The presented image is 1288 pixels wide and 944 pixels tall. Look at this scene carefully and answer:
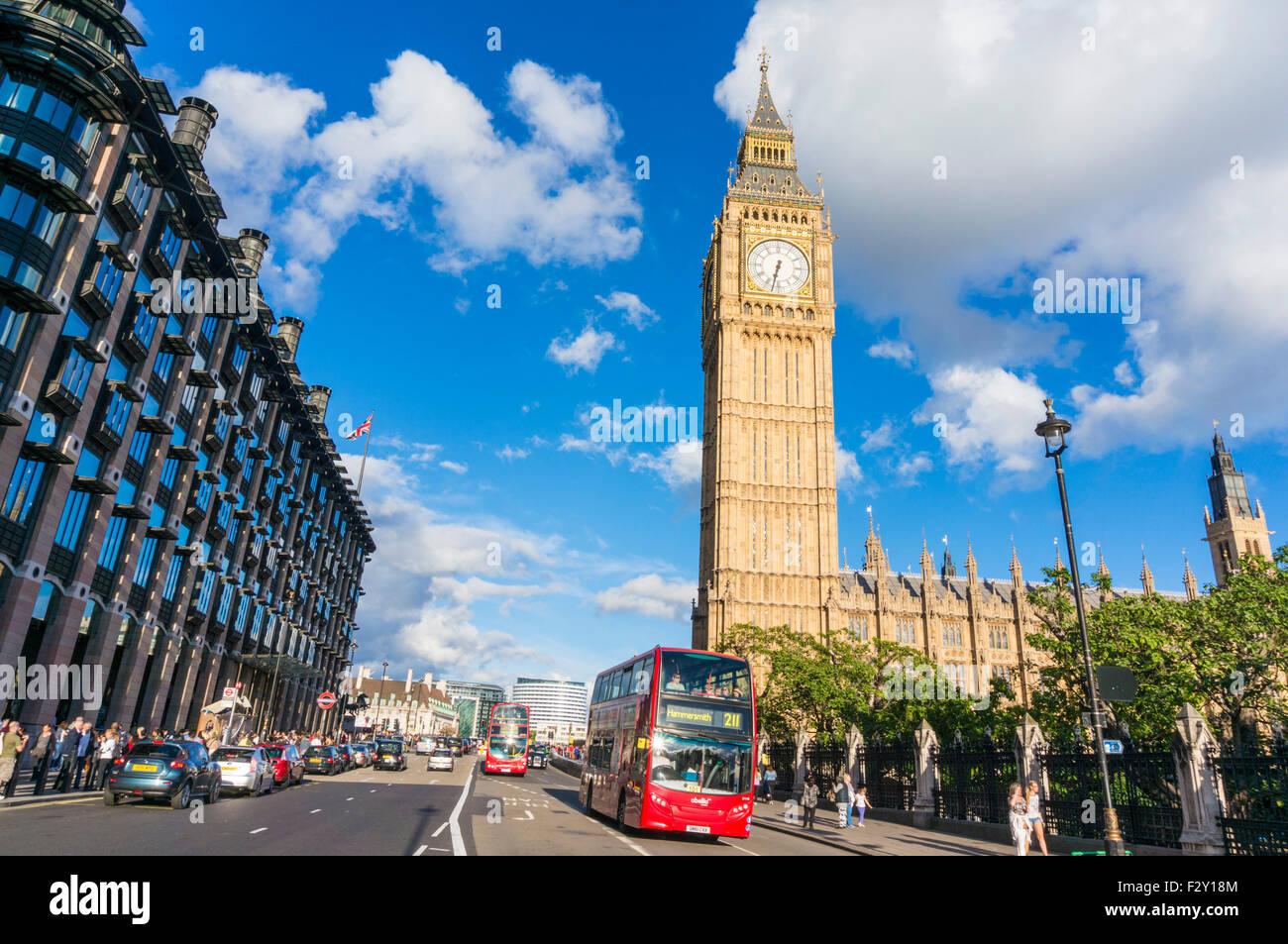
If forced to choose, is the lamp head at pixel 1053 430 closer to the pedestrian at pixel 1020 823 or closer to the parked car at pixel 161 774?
the pedestrian at pixel 1020 823

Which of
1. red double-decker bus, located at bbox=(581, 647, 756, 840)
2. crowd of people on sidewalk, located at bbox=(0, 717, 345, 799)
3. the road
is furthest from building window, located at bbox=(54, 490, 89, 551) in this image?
red double-decker bus, located at bbox=(581, 647, 756, 840)

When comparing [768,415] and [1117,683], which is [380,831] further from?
[768,415]

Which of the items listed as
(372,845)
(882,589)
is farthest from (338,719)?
(372,845)

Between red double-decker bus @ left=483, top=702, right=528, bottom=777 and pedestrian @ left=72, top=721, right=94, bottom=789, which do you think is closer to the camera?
pedestrian @ left=72, top=721, right=94, bottom=789

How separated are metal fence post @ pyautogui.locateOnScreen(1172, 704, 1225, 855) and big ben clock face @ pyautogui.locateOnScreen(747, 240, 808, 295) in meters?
66.8

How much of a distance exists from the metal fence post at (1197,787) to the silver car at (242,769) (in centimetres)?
2433

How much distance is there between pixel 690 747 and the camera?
1830cm

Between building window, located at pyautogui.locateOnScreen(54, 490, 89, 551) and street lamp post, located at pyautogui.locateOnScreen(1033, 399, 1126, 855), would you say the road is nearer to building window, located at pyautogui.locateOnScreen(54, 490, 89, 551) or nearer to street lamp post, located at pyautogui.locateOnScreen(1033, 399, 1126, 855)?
street lamp post, located at pyautogui.locateOnScreen(1033, 399, 1126, 855)

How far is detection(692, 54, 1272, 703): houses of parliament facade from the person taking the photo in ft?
230

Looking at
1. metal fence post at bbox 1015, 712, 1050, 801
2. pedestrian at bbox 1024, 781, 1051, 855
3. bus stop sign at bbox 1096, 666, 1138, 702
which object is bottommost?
pedestrian at bbox 1024, 781, 1051, 855

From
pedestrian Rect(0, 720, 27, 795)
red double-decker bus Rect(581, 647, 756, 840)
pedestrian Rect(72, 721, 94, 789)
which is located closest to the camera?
red double-decker bus Rect(581, 647, 756, 840)

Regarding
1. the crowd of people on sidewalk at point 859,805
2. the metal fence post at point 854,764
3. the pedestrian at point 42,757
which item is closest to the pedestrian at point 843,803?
the crowd of people on sidewalk at point 859,805

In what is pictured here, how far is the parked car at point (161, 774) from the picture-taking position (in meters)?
18.8

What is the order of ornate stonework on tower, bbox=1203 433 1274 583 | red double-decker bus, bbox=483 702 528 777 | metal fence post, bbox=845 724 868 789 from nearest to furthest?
metal fence post, bbox=845 724 868 789 → red double-decker bus, bbox=483 702 528 777 → ornate stonework on tower, bbox=1203 433 1274 583
